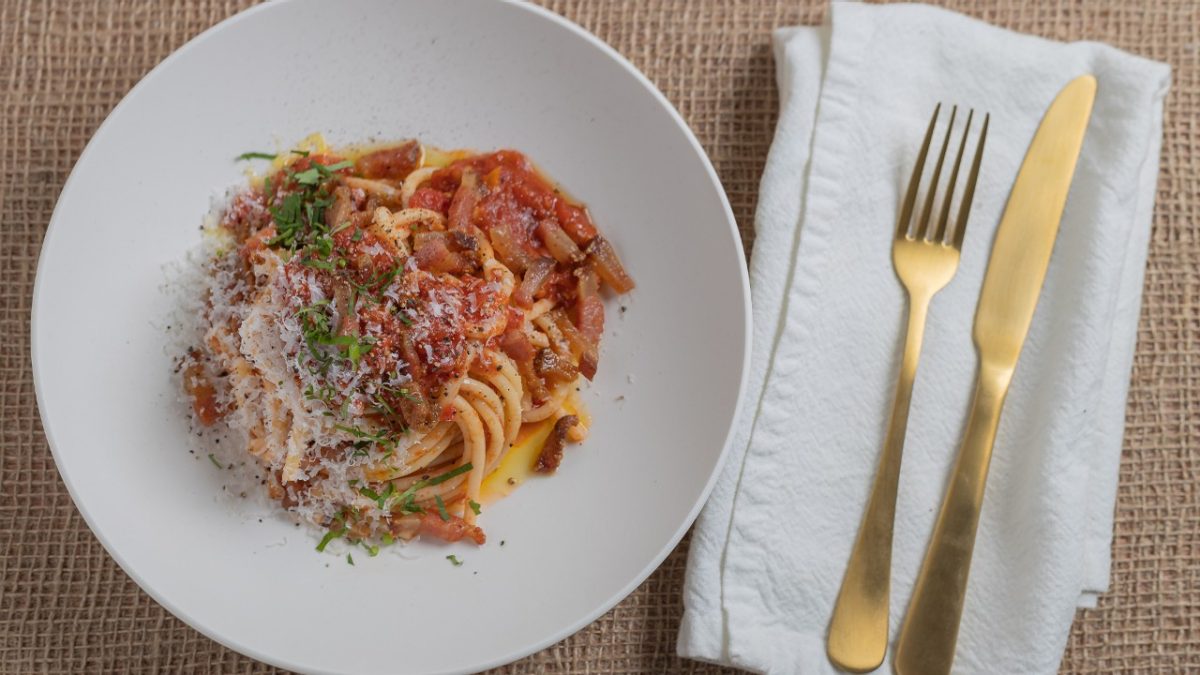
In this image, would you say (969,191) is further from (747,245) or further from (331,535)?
(331,535)

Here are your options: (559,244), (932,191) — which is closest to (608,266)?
(559,244)

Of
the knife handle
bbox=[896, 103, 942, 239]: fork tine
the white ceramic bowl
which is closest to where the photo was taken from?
the white ceramic bowl

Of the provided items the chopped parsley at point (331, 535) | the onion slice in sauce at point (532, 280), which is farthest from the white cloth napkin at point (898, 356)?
the chopped parsley at point (331, 535)

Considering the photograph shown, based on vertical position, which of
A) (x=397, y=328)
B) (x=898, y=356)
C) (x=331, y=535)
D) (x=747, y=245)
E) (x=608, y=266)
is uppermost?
(x=747, y=245)

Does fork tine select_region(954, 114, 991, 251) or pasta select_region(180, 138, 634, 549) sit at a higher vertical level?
fork tine select_region(954, 114, 991, 251)

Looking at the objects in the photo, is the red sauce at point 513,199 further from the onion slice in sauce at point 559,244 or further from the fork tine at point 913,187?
the fork tine at point 913,187

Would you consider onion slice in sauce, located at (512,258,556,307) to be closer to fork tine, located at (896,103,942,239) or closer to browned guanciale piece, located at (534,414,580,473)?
browned guanciale piece, located at (534,414,580,473)

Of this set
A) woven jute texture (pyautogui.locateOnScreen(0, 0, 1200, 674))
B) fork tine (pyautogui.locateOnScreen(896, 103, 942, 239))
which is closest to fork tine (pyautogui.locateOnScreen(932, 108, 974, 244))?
fork tine (pyautogui.locateOnScreen(896, 103, 942, 239))
